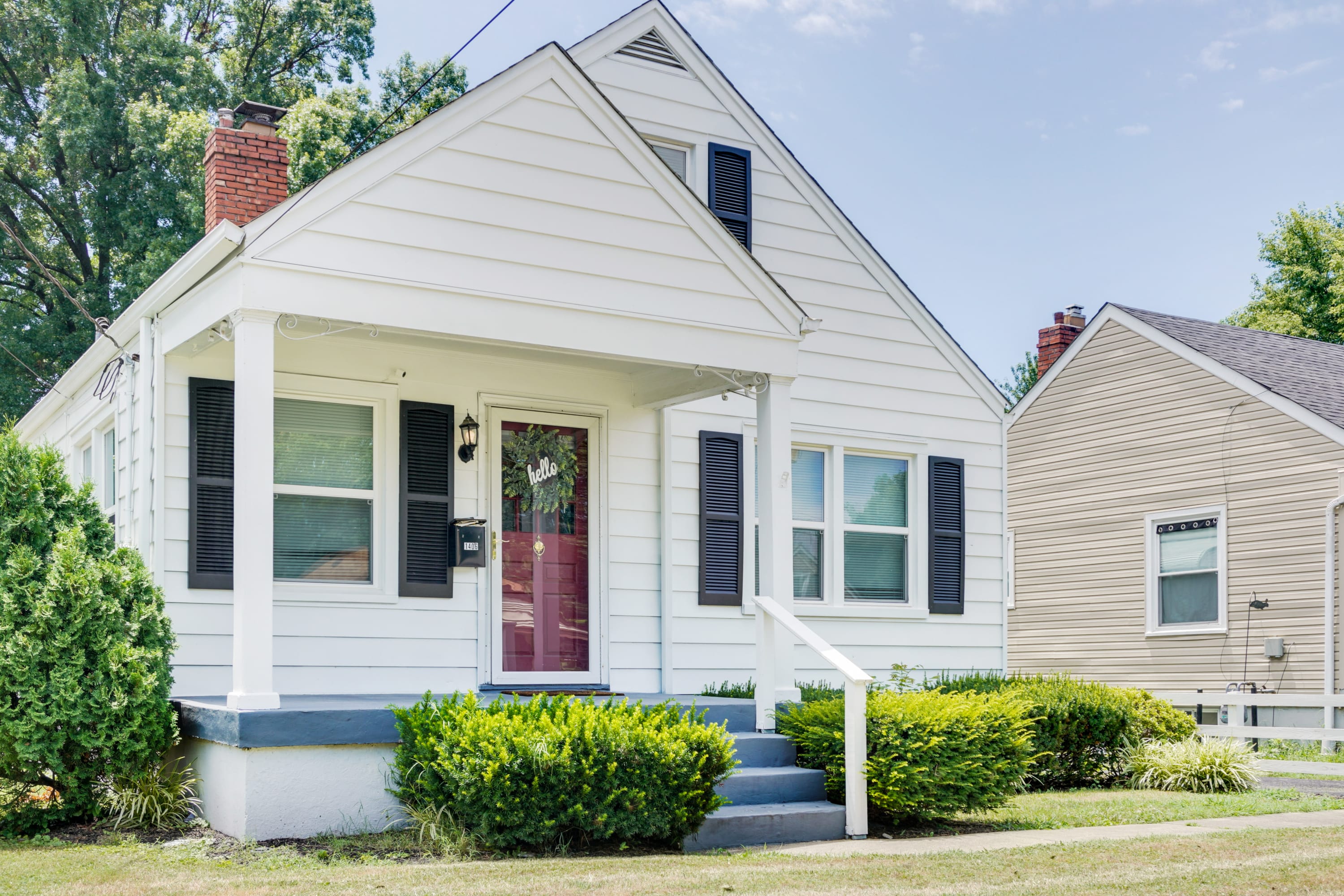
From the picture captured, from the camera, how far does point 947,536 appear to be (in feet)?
38.3

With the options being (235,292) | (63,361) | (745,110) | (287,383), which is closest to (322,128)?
(63,361)

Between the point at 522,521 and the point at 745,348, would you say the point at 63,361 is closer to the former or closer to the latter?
the point at 522,521

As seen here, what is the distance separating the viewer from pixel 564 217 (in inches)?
319

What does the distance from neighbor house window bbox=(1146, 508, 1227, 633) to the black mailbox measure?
10.5 meters

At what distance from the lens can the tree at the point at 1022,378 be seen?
40.0 meters

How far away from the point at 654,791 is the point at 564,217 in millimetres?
3663

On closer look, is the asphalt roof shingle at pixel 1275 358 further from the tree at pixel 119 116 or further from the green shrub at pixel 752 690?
the tree at pixel 119 116

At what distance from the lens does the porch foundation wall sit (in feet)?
21.9

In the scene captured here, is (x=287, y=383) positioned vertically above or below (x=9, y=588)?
above

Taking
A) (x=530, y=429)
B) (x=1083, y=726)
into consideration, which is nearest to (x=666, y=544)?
(x=530, y=429)

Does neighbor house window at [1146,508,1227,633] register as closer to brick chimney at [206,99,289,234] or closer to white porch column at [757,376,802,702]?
white porch column at [757,376,802,702]

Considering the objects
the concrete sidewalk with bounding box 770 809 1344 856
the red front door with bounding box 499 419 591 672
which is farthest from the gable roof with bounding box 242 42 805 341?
the concrete sidewalk with bounding box 770 809 1344 856

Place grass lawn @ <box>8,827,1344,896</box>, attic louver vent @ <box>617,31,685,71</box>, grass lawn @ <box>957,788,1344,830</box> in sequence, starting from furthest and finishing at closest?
attic louver vent @ <box>617,31,685,71</box> → grass lawn @ <box>957,788,1344,830</box> → grass lawn @ <box>8,827,1344,896</box>

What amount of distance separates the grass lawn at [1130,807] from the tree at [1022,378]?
30560 mm
